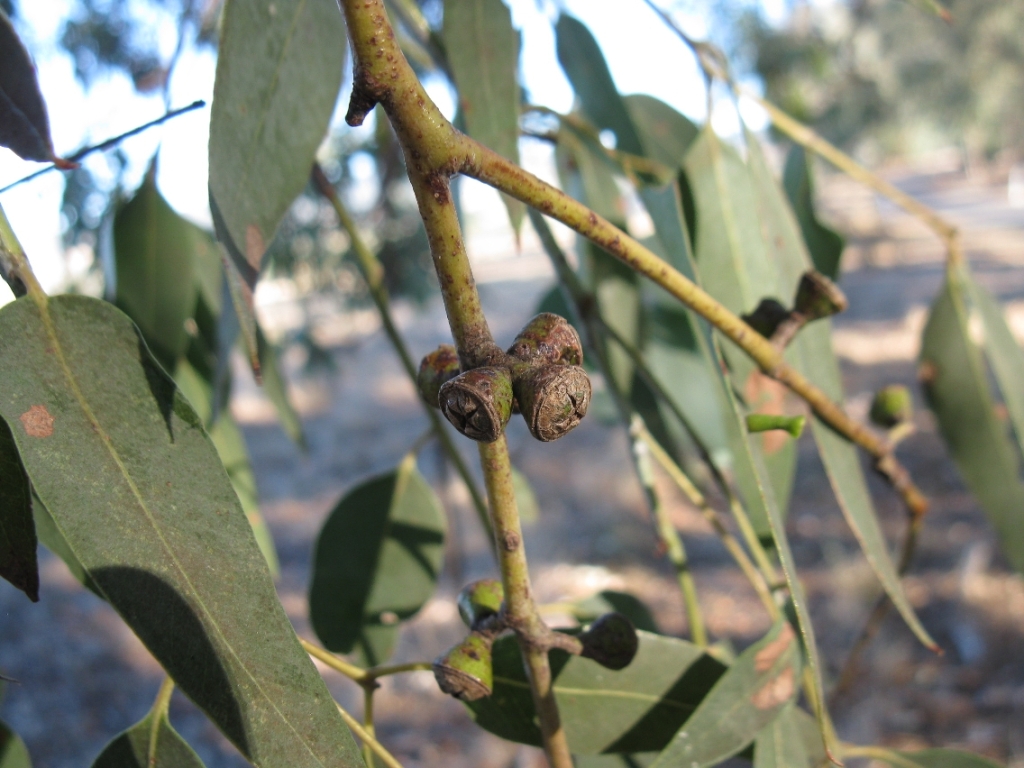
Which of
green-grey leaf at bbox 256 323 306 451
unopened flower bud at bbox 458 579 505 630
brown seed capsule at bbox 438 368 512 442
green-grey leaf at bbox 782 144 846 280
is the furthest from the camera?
green-grey leaf at bbox 256 323 306 451

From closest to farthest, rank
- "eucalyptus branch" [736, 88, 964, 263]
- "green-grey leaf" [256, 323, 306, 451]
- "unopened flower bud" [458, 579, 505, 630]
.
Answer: "unopened flower bud" [458, 579, 505, 630] < "eucalyptus branch" [736, 88, 964, 263] < "green-grey leaf" [256, 323, 306, 451]

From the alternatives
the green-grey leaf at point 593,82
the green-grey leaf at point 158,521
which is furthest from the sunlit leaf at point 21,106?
the green-grey leaf at point 593,82

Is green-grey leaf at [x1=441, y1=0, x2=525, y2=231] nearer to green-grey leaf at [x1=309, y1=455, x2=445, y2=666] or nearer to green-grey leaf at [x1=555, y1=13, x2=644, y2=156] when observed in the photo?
green-grey leaf at [x1=555, y1=13, x2=644, y2=156]

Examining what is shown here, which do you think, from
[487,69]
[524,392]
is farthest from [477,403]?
[487,69]

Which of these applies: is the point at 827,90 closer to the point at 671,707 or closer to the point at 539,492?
the point at 539,492

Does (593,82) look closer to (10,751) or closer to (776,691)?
(776,691)

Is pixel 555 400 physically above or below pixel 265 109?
below

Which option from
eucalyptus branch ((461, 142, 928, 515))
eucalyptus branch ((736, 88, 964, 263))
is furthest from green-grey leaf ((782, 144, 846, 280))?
eucalyptus branch ((461, 142, 928, 515))
